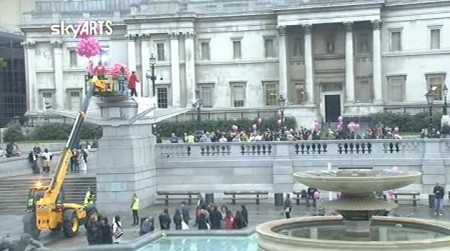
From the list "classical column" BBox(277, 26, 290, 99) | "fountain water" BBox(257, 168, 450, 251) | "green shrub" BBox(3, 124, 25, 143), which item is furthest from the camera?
"classical column" BBox(277, 26, 290, 99)

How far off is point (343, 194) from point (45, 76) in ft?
195

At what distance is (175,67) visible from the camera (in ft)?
222

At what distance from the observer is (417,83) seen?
63031mm

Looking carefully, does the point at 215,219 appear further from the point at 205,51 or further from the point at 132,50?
the point at 132,50

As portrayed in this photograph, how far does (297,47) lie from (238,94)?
6.95 m

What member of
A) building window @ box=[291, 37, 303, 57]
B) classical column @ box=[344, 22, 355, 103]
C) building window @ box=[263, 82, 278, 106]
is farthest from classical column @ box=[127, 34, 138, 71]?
classical column @ box=[344, 22, 355, 103]

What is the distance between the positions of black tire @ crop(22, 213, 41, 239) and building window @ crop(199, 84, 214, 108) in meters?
42.8

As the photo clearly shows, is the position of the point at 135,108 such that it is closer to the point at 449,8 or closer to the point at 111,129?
the point at 111,129

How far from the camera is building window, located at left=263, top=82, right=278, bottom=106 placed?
66688 millimetres

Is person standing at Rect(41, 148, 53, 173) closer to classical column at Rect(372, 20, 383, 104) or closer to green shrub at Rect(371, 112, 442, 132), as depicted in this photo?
green shrub at Rect(371, 112, 442, 132)

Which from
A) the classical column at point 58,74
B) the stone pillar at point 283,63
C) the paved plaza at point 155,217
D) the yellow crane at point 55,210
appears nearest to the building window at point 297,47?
the stone pillar at point 283,63

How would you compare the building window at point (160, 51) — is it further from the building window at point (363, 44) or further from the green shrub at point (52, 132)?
the building window at point (363, 44)

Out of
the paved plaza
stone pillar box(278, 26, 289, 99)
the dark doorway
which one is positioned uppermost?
stone pillar box(278, 26, 289, 99)

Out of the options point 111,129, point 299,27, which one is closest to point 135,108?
point 111,129
